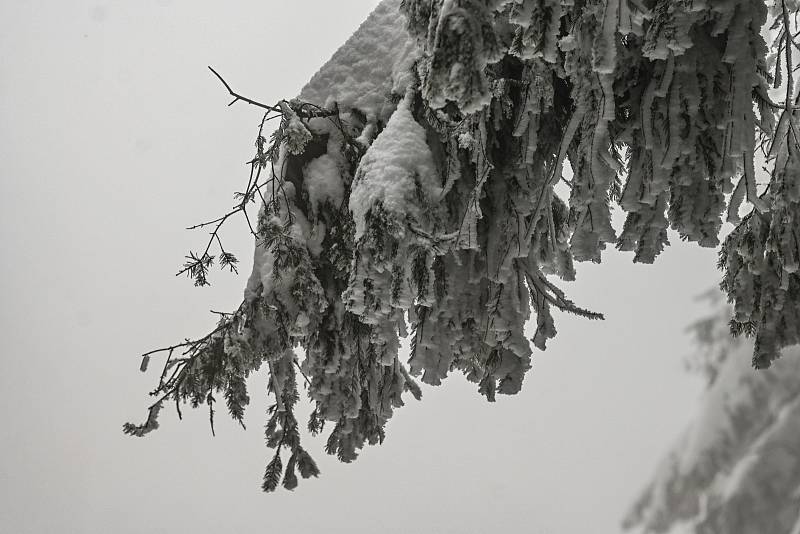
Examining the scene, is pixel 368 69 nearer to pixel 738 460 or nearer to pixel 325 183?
pixel 325 183

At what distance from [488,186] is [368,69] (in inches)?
37.2

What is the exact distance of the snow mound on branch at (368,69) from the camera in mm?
2881

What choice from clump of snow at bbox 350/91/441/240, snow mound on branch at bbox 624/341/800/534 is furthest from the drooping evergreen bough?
snow mound on branch at bbox 624/341/800/534

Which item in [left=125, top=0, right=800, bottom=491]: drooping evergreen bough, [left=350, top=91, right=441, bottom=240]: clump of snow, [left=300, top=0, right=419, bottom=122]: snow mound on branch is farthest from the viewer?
[left=300, top=0, right=419, bottom=122]: snow mound on branch

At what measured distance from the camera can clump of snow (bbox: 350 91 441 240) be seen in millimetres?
2271

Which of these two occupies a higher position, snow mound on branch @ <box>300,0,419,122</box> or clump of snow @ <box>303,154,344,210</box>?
snow mound on branch @ <box>300,0,419,122</box>

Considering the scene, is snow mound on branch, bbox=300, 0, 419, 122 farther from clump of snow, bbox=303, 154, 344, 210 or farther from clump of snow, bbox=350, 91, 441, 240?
clump of snow, bbox=350, 91, 441, 240

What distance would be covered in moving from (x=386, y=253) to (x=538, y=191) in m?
0.62

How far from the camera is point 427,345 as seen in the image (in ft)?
8.45

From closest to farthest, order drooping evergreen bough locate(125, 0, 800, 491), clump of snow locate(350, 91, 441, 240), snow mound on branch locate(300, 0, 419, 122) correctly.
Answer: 1. drooping evergreen bough locate(125, 0, 800, 491)
2. clump of snow locate(350, 91, 441, 240)
3. snow mound on branch locate(300, 0, 419, 122)

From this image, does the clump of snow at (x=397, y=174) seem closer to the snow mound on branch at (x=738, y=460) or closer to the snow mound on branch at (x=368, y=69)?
the snow mound on branch at (x=368, y=69)

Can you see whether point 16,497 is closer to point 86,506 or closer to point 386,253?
point 86,506

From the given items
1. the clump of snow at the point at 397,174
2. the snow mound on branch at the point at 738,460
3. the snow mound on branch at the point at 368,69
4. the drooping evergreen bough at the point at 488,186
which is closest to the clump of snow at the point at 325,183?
the drooping evergreen bough at the point at 488,186

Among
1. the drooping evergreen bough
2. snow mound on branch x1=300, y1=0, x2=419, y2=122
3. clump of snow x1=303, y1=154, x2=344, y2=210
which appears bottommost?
the drooping evergreen bough
